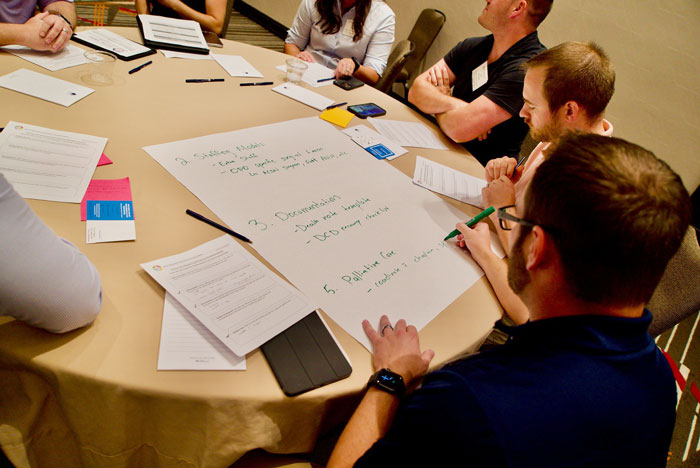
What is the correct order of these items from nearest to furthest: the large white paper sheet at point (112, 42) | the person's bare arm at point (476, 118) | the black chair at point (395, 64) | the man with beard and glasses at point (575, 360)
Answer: the man with beard and glasses at point (575, 360)
the large white paper sheet at point (112, 42)
the person's bare arm at point (476, 118)
the black chair at point (395, 64)

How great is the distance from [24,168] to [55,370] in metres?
0.65

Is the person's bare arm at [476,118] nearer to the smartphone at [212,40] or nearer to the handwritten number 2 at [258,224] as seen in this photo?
the handwritten number 2 at [258,224]

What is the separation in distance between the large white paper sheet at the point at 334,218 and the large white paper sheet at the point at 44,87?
17.3 inches

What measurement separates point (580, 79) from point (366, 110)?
90 cm

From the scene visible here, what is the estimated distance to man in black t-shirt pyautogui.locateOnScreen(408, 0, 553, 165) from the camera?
1891mm

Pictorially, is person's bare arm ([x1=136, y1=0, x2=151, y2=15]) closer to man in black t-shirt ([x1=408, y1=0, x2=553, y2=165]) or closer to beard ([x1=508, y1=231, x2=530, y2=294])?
man in black t-shirt ([x1=408, y1=0, x2=553, y2=165])

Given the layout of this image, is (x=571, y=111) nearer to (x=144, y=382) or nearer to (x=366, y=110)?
(x=366, y=110)

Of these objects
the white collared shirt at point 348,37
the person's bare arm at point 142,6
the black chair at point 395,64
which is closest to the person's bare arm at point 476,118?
the black chair at point 395,64

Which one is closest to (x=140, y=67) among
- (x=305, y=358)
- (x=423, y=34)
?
(x=305, y=358)

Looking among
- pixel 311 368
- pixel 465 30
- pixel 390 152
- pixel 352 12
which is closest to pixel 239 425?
pixel 311 368

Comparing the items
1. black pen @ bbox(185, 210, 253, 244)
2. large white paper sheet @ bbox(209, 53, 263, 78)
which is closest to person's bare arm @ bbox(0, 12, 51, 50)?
large white paper sheet @ bbox(209, 53, 263, 78)

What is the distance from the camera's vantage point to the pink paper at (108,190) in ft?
3.31

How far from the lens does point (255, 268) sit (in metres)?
0.94

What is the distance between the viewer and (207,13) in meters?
2.74
